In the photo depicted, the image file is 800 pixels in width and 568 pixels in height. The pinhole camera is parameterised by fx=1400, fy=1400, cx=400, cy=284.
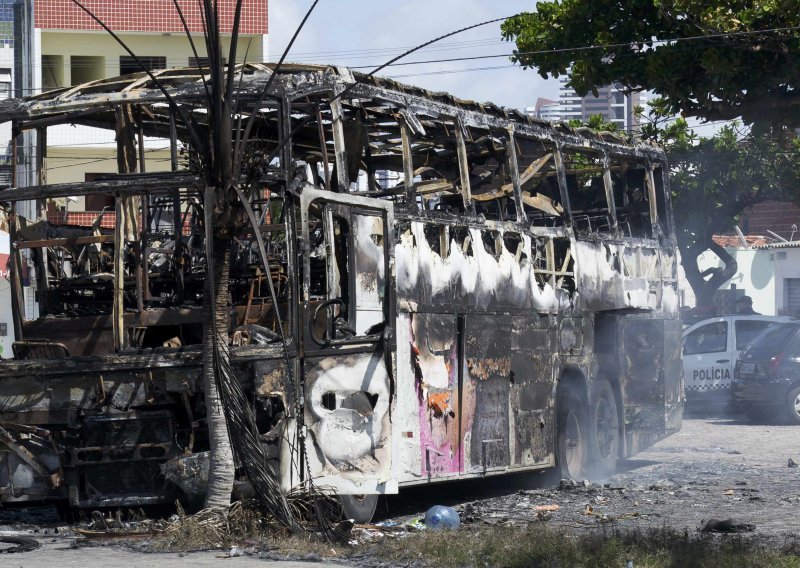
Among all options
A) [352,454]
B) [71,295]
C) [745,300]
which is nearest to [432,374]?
[352,454]

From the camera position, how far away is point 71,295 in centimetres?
1088

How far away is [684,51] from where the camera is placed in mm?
20625

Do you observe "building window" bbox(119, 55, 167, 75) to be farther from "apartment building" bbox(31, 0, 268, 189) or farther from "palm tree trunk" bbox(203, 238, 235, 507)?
"palm tree trunk" bbox(203, 238, 235, 507)

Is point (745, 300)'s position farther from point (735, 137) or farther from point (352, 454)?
point (352, 454)

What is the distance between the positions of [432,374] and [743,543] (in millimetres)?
3109

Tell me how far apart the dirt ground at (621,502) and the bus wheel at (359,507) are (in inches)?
9.3

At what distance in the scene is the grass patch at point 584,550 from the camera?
8.09m

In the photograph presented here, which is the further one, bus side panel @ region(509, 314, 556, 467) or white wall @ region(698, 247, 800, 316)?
white wall @ region(698, 247, 800, 316)

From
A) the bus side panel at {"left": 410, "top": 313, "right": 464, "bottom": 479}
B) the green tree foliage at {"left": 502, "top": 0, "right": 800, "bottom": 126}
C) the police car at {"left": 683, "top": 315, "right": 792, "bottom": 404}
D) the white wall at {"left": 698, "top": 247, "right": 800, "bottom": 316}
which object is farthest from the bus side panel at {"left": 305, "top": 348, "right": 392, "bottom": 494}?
the white wall at {"left": 698, "top": 247, "right": 800, "bottom": 316}

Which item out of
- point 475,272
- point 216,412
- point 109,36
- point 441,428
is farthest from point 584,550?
point 109,36

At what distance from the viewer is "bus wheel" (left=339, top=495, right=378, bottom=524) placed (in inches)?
395

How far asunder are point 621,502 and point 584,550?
4.09 metres

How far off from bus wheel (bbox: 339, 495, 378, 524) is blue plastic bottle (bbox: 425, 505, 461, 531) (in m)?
0.47

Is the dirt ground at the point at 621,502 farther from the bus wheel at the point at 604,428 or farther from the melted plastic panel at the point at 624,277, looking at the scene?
the melted plastic panel at the point at 624,277
